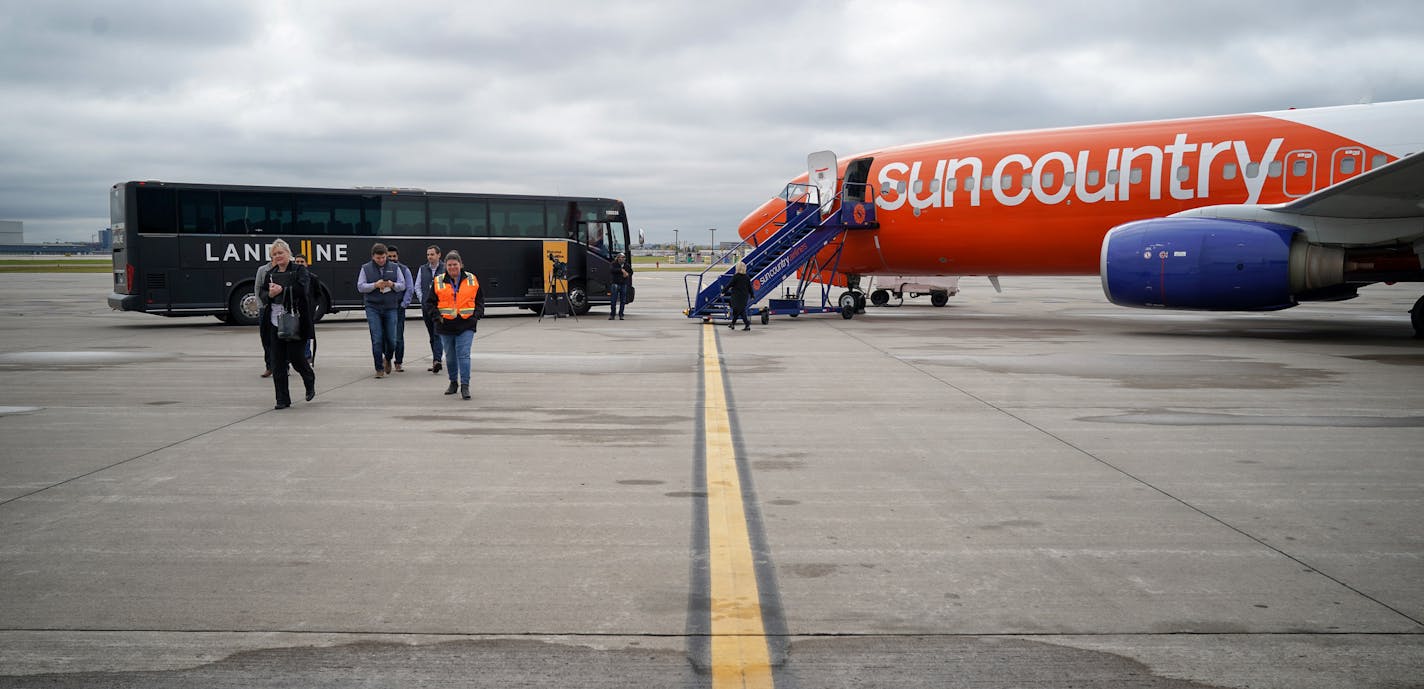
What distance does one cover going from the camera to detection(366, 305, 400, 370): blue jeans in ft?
41.2

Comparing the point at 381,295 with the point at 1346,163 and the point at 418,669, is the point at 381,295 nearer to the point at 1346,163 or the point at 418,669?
the point at 418,669

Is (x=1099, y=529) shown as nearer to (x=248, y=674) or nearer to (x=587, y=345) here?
(x=248, y=674)

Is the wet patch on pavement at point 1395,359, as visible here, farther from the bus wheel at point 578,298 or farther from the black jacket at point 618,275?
the bus wheel at point 578,298

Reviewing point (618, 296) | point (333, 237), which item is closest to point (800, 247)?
point (618, 296)

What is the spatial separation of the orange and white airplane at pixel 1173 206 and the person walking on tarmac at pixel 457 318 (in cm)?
1263

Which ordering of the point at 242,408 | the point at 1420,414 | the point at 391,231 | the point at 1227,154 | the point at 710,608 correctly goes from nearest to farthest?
the point at 710,608 → the point at 1420,414 → the point at 242,408 → the point at 1227,154 → the point at 391,231

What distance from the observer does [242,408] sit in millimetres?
9859

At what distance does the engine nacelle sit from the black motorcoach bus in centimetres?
1346

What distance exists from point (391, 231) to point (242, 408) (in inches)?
623

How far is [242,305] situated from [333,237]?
9.12ft

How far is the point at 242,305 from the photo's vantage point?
2264 centimetres

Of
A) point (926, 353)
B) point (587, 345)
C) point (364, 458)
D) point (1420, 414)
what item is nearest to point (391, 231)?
point (587, 345)

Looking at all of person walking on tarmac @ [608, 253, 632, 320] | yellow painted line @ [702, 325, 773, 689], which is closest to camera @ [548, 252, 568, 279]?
person walking on tarmac @ [608, 253, 632, 320]

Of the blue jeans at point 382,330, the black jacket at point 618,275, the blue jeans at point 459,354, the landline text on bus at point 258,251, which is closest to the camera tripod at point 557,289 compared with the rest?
the black jacket at point 618,275
